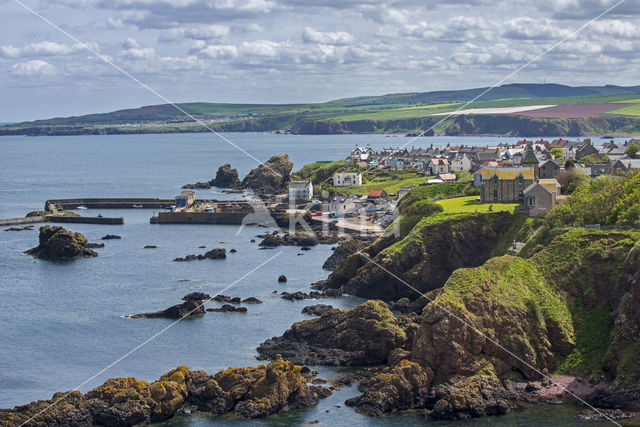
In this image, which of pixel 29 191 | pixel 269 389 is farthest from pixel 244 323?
pixel 29 191

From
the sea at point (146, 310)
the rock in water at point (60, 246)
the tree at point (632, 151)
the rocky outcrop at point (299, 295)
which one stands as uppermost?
the tree at point (632, 151)

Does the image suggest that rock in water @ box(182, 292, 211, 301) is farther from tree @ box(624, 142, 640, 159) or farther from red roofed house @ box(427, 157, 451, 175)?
red roofed house @ box(427, 157, 451, 175)

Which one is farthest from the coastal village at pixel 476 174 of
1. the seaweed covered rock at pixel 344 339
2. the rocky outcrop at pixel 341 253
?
the seaweed covered rock at pixel 344 339

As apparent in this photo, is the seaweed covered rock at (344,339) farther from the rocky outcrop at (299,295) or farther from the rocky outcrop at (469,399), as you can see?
the rocky outcrop at (299,295)

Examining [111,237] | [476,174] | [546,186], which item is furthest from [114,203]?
[546,186]

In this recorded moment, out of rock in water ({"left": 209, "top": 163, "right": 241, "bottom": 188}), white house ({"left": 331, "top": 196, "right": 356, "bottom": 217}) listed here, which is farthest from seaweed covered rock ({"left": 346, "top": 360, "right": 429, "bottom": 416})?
rock in water ({"left": 209, "top": 163, "right": 241, "bottom": 188})

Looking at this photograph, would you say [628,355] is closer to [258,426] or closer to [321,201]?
[258,426]
